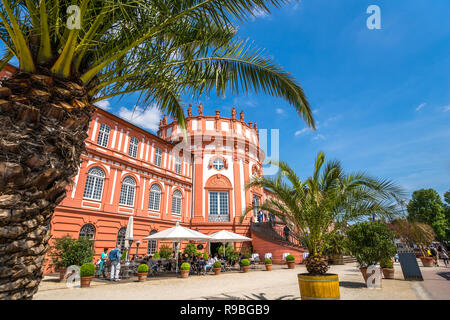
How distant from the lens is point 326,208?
643 centimetres

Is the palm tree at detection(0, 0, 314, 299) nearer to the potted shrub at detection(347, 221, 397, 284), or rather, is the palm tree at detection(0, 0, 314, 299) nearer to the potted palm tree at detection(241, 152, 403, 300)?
the potted palm tree at detection(241, 152, 403, 300)

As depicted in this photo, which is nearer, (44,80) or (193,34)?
(44,80)

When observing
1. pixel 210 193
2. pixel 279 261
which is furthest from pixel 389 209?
pixel 210 193

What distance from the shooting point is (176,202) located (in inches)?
899

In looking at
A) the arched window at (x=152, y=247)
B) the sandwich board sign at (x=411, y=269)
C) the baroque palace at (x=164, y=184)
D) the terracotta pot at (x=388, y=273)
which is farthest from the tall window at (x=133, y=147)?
the sandwich board sign at (x=411, y=269)

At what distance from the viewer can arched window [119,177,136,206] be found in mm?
18234

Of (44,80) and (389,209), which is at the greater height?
(44,80)

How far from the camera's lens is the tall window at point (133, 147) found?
64.2ft

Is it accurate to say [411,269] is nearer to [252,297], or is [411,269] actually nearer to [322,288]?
[322,288]

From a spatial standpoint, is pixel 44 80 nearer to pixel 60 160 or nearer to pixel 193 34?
pixel 60 160

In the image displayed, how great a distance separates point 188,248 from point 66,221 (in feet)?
28.9

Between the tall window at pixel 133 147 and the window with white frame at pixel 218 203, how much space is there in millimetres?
8558

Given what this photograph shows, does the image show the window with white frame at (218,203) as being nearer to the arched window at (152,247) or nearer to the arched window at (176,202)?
the arched window at (176,202)

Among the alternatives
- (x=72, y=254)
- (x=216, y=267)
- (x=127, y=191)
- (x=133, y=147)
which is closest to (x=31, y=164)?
(x=72, y=254)
